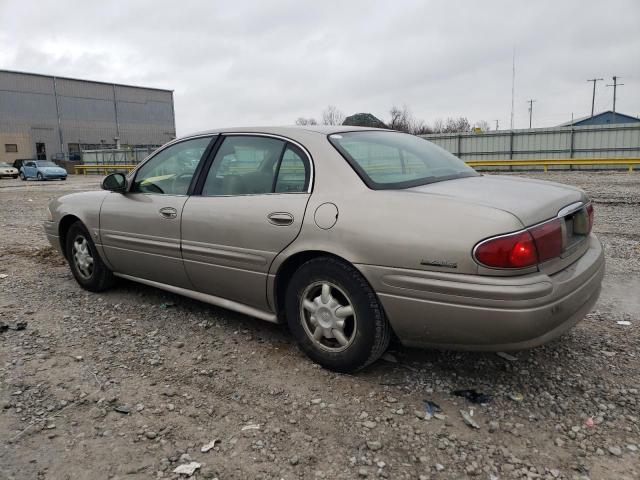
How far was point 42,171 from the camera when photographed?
104 ft

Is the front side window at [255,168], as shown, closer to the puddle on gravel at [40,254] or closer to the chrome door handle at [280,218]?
the chrome door handle at [280,218]

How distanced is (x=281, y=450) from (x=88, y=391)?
132 centimetres

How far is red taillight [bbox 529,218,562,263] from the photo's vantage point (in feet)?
8.35

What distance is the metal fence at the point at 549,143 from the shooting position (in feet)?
77.2

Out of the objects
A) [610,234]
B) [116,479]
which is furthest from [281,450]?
[610,234]

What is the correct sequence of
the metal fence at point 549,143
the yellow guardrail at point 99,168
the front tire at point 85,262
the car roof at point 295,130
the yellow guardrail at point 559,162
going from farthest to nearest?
the yellow guardrail at point 99,168 < the metal fence at point 549,143 < the yellow guardrail at point 559,162 < the front tire at point 85,262 < the car roof at point 295,130

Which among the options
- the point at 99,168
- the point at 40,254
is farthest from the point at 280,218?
the point at 99,168

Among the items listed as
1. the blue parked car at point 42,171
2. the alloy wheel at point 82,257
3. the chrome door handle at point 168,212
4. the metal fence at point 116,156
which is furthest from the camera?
the metal fence at point 116,156

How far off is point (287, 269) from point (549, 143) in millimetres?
25411

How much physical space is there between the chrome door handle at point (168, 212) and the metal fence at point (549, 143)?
810 inches

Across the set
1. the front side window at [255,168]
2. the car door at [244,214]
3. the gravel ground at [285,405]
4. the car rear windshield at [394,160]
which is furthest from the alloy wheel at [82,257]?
the car rear windshield at [394,160]

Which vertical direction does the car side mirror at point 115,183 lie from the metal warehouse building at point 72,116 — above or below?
below

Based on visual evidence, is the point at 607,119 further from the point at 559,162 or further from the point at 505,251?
the point at 505,251

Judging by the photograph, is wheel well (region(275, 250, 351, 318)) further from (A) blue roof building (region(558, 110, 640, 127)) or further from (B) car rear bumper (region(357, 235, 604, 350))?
(A) blue roof building (region(558, 110, 640, 127))
